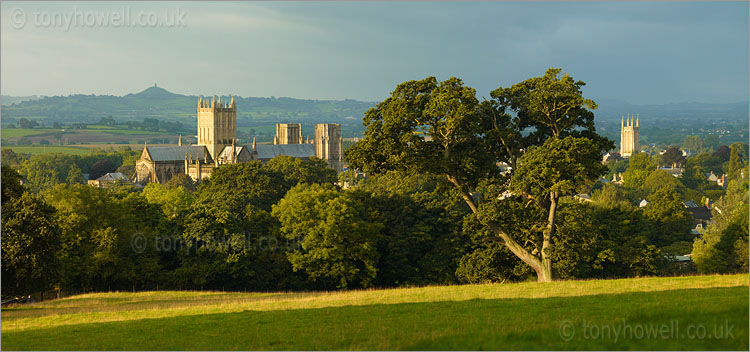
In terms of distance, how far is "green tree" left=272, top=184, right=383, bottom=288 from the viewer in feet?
153

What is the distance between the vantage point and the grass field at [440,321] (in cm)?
1739

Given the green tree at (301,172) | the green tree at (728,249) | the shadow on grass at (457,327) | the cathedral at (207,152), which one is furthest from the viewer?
the cathedral at (207,152)

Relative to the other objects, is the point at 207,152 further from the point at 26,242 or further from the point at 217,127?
the point at 26,242

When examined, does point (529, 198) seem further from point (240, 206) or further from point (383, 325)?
point (240, 206)

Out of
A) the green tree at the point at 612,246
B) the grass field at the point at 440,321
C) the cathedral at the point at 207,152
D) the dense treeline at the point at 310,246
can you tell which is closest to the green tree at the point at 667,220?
the green tree at the point at 612,246

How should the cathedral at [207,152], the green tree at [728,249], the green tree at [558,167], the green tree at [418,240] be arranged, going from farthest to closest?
1. the cathedral at [207,152]
2. the green tree at [418,240]
3. the green tree at [728,249]
4. the green tree at [558,167]

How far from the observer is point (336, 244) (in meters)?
47.3

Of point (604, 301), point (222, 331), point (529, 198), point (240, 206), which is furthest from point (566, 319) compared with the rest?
point (240, 206)

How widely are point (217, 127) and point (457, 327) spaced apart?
171790 mm

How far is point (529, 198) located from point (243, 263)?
19739 mm

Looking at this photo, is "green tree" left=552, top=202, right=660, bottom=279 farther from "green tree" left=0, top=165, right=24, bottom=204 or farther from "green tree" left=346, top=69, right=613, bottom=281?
"green tree" left=0, top=165, right=24, bottom=204

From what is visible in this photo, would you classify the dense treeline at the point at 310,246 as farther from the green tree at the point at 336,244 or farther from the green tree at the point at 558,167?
the green tree at the point at 558,167

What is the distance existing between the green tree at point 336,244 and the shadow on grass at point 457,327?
21.8 meters

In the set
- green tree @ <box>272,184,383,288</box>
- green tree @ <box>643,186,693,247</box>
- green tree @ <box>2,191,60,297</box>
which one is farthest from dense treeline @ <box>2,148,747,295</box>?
green tree @ <box>643,186,693,247</box>
